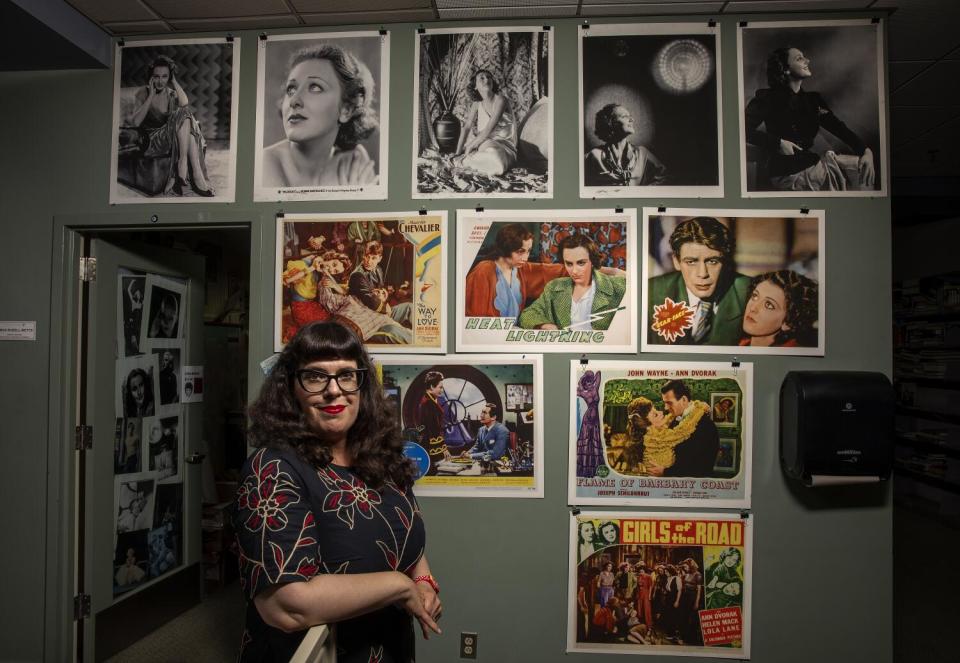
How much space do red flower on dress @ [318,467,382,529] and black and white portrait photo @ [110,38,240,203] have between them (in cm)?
165

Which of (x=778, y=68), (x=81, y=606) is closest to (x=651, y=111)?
(x=778, y=68)

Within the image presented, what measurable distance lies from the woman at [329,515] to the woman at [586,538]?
1.01m

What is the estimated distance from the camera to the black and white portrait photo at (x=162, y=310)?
287cm

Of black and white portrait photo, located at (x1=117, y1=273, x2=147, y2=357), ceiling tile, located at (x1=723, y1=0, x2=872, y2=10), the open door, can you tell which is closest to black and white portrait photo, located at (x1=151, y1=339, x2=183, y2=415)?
the open door

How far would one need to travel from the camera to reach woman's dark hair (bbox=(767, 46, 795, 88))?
2.25 metres

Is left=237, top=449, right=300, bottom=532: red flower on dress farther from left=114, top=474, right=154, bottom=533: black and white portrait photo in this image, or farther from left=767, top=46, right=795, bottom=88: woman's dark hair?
left=767, top=46, right=795, bottom=88: woman's dark hair

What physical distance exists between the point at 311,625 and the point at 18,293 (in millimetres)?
2371

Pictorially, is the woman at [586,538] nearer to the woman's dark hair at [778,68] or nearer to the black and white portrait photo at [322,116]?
the black and white portrait photo at [322,116]

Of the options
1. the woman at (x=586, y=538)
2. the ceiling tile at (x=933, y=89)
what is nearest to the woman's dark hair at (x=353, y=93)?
the woman at (x=586, y=538)

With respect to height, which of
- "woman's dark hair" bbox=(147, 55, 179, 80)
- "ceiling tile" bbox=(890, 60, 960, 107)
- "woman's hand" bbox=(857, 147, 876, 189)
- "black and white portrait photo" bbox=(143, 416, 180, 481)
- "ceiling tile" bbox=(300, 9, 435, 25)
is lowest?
"black and white portrait photo" bbox=(143, 416, 180, 481)

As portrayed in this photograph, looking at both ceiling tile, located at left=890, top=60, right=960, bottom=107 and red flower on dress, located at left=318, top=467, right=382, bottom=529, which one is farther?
ceiling tile, located at left=890, top=60, right=960, bottom=107

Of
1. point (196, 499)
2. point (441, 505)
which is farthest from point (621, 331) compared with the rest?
point (196, 499)

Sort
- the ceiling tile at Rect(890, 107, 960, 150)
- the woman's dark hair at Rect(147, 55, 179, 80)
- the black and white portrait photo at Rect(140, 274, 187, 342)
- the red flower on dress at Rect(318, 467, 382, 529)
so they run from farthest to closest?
the ceiling tile at Rect(890, 107, 960, 150) < the black and white portrait photo at Rect(140, 274, 187, 342) < the woman's dark hair at Rect(147, 55, 179, 80) < the red flower on dress at Rect(318, 467, 382, 529)

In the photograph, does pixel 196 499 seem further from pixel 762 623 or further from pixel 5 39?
pixel 762 623
